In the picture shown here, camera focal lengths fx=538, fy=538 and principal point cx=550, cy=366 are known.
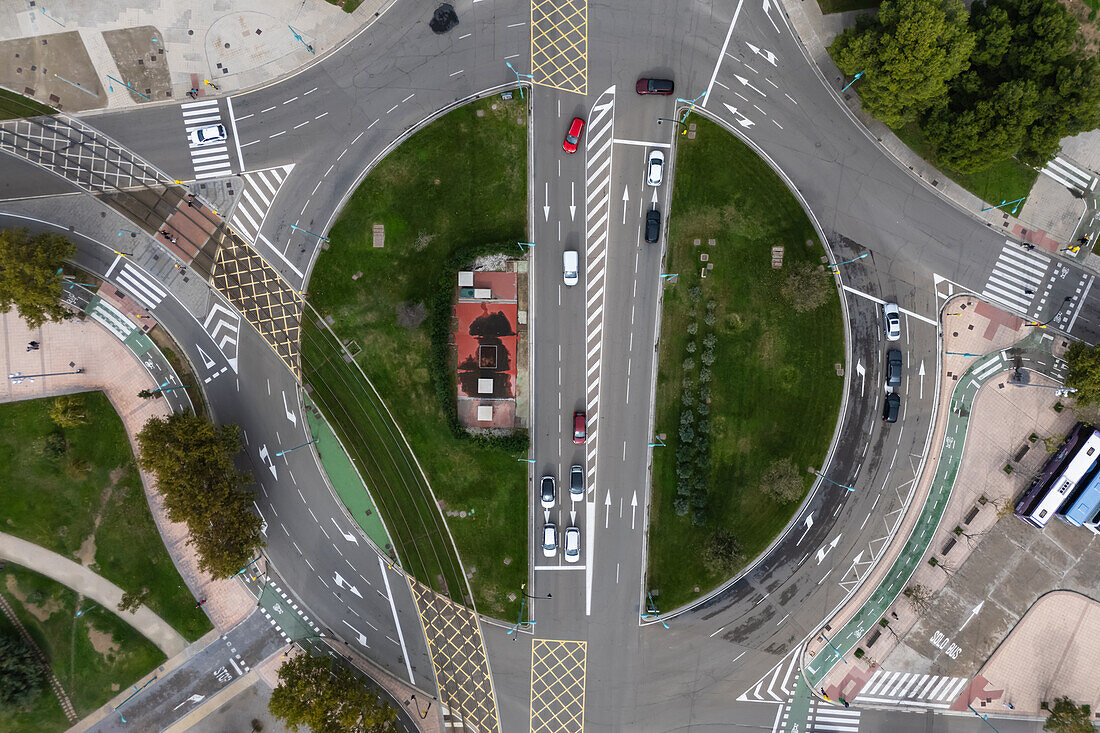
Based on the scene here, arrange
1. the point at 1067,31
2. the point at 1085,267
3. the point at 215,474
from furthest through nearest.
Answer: the point at 1085,267
the point at 215,474
the point at 1067,31

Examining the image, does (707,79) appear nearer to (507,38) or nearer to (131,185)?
(507,38)

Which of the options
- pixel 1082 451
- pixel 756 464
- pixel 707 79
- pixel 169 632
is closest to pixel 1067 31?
pixel 707 79

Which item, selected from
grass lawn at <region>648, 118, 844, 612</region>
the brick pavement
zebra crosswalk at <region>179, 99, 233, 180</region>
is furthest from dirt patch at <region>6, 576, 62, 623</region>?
grass lawn at <region>648, 118, 844, 612</region>

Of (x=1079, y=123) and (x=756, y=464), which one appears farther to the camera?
(x=756, y=464)

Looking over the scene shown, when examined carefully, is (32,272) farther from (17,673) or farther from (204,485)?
(17,673)

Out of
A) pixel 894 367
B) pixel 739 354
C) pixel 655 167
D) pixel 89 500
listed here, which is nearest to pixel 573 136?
pixel 655 167
